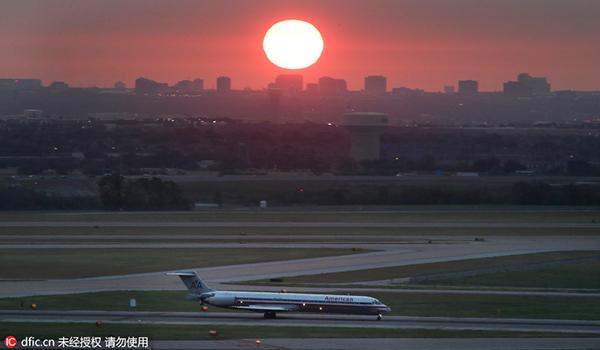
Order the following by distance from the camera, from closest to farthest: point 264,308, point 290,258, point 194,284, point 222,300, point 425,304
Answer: point 264,308 < point 222,300 < point 194,284 < point 425,304 < point 290,258

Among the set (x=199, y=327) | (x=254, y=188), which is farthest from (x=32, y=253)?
(x=254, y=188)

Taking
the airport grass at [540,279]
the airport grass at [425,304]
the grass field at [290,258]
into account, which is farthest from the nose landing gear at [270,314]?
the airport grass at [540,279]

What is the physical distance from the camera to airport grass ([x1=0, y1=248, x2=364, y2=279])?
54.2 m

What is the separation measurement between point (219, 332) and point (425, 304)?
1596cm

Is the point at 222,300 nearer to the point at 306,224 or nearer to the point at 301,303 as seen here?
the point at 301,303

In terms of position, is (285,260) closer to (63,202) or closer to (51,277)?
(51,277)

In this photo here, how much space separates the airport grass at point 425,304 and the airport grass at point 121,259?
9.86 metres

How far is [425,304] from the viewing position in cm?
4381

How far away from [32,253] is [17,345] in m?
33.8

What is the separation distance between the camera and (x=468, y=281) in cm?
5388

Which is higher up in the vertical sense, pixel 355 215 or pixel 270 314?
pixel 270 314

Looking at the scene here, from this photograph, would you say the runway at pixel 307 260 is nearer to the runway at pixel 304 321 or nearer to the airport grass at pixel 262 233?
the airport grass at pixel 262 233

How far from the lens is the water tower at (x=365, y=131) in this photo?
6058 inches

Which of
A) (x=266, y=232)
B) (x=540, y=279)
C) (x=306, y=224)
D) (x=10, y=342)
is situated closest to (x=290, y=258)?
(x=266, y=232)
